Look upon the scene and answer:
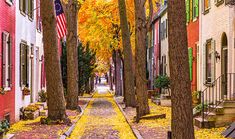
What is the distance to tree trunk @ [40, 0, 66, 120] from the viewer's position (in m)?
18.6

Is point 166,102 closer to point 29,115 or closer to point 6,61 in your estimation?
point 29,115

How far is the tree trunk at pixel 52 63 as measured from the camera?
18.6 m

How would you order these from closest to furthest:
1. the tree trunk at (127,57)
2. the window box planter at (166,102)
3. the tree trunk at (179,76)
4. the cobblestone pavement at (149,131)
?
1. the tree trunk at (179,76)
2. the cobblestone pavement at (149,131)
3. the tree trunk at (127,57)
4. the window box planter at (166,102)

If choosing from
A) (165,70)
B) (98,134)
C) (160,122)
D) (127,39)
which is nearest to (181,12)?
(98,134)

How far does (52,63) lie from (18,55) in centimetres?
211

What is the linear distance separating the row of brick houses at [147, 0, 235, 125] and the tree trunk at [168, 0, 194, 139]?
8.07 metres

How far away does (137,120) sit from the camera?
2012 centimetres

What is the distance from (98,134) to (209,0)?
31.6 ft

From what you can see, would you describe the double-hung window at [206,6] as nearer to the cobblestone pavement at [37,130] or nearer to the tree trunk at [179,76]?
the cobblestone pavement at [37,130]

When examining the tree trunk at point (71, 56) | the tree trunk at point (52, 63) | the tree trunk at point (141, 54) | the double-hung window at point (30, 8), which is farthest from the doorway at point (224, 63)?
the tree trunk at point (71, 56)

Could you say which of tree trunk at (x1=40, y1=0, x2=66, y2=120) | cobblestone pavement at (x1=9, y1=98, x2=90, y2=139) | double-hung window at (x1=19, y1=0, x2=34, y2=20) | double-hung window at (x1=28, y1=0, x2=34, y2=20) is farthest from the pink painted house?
double-hung window at (x1=28, y1=0, x2=34, y2=20)

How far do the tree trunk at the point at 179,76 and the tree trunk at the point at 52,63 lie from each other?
9.39 m

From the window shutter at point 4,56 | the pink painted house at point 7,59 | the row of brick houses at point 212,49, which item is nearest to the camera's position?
the pink painted house at point 7,59

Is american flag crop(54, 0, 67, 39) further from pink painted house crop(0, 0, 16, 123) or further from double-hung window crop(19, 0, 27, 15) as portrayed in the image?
pink painted house crop(0, 0, 16, 123)
